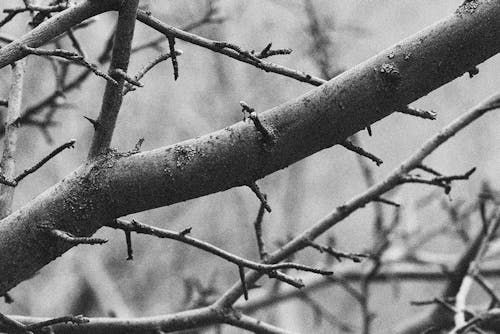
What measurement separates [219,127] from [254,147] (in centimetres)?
589

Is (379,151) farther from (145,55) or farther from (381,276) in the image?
(381,276)

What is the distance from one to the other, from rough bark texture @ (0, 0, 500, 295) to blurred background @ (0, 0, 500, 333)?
161 inches

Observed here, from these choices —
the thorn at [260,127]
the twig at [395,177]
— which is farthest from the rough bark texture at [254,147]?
the twig at [395,177]

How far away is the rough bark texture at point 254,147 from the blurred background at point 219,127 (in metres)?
4.08

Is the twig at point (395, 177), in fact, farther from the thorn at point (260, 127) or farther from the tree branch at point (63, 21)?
the tree branch at point (63, 21)

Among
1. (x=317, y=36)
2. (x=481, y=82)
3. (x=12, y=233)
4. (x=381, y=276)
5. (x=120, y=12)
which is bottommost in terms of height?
(x=12, y=233)

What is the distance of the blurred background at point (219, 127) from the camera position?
6645 mm

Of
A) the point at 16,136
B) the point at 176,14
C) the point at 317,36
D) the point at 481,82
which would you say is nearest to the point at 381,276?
the point at 317,36

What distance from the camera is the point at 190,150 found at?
4.57 feet

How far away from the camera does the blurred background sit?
664 cm

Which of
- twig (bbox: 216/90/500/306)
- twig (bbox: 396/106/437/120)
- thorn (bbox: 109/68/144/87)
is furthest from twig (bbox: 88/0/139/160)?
twig (bbox: 216/90/500/306)

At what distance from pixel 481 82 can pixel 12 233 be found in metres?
9.94

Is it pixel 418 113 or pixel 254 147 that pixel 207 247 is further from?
pixel 418 113

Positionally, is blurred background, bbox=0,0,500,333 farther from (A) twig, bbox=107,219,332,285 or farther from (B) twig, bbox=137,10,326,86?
(B) twig, bbox=137,10,326,86
